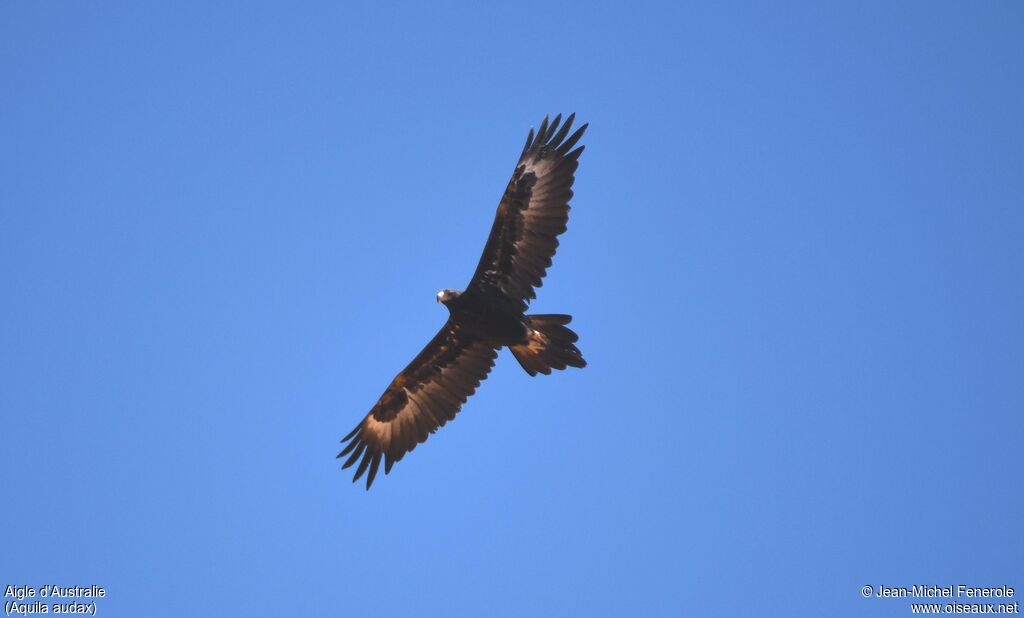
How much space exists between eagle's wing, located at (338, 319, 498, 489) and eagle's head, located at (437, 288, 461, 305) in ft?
2.80

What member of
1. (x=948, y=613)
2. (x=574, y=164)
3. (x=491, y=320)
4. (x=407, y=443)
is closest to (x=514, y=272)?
(x=491, y=320)

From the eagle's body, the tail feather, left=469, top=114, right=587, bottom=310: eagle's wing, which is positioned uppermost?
left=469, top=114, right=587, bottom=310: eagle's wing

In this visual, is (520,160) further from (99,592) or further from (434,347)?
(99,592)

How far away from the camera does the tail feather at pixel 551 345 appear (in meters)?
14.7

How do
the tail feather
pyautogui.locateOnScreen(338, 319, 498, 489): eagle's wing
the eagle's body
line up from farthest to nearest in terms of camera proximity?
pyautogui.locateOnScreen(338, 319, 498, 489): eagle's wing, the eagle's body, the tail feather

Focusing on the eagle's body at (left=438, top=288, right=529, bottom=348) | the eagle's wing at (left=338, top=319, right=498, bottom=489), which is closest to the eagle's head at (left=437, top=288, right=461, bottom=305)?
the eagle's body at (left=438, top=288, right=529, bottom=348)

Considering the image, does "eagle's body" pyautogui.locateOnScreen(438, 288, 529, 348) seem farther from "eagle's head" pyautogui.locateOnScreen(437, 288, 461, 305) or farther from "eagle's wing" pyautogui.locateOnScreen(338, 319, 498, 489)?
"eagle's wing" pyautogui.locateOnScreen(338, 319, 498, 489)

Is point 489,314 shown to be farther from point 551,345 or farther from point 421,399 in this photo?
point 421,399

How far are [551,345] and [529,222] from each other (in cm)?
176

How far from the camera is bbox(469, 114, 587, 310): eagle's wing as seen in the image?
14867mm

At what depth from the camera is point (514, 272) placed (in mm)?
15047

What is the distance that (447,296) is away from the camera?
50.1 feet

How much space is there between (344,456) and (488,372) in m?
2.66

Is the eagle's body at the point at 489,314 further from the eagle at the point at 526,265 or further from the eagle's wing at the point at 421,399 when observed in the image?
the eagle's wing at the point at 421,399
